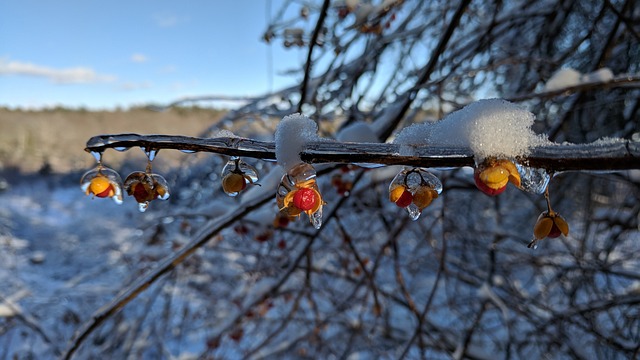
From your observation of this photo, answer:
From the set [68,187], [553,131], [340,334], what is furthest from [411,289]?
[68,187]

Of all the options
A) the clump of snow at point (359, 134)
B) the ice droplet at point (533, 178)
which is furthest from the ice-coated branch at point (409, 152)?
the clump of snow at point (359, 134)

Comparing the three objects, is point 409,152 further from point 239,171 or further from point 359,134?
point 359,134

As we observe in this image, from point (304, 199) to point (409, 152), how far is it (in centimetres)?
12

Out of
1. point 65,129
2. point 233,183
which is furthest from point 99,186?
point 65,129

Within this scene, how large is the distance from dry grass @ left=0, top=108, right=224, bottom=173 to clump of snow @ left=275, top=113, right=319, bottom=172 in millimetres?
7439

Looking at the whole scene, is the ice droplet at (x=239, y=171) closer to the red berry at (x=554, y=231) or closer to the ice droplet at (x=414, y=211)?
the ice droplet at (x=414, y=211)

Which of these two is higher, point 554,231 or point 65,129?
point 65,129

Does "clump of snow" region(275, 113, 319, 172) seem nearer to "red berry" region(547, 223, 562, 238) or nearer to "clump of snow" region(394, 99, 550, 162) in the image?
"clump of snow" region(394, 99, 550, 162)

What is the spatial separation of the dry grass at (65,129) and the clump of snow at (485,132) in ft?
24.7

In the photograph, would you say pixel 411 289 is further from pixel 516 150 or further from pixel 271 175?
pixel 516 150

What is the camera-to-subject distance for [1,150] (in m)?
8.42

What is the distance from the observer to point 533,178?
18.8 inches

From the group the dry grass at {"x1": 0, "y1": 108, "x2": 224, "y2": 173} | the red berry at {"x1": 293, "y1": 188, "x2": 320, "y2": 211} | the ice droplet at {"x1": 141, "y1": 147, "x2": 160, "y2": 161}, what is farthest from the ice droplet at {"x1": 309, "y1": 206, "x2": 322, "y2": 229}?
the dry grass at {"x1": 0, "y1": 108, "x2": 224, "y2": 173}

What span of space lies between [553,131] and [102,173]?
4.93 feet
